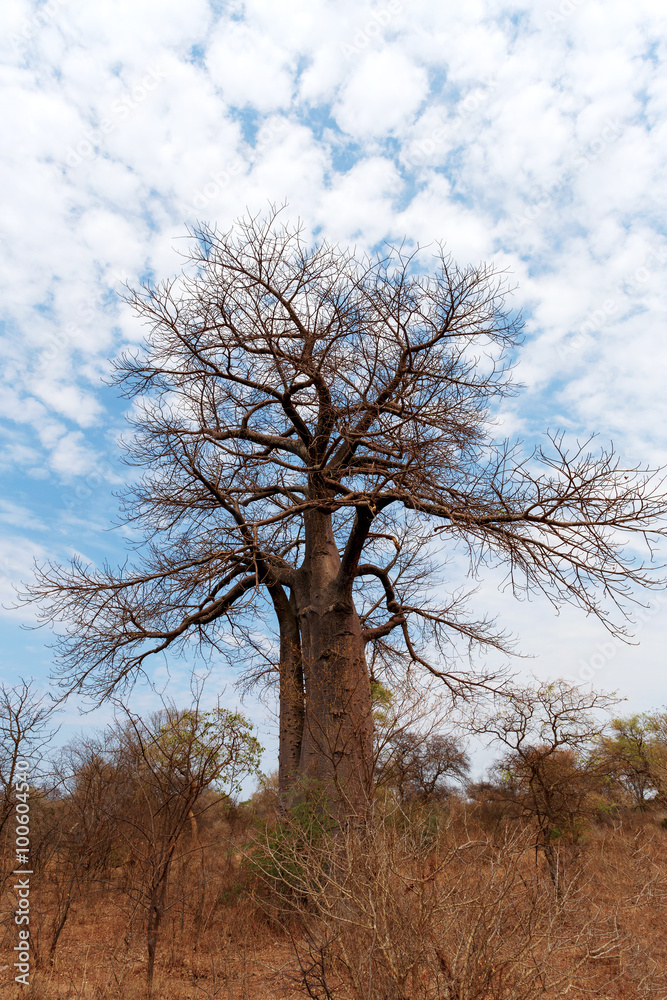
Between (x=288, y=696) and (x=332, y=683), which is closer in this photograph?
(x=332, y=683)

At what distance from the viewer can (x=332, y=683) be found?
19.9 feet

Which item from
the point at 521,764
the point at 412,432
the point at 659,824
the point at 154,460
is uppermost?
the point at 154,460

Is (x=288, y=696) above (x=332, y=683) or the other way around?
above

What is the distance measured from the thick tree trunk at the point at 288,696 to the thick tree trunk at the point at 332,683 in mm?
397

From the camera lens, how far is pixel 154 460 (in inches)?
265

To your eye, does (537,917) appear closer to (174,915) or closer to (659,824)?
(174,915)

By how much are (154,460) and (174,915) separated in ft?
15.0

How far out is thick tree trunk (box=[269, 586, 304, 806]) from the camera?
671 cm

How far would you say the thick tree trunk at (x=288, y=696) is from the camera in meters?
6.71

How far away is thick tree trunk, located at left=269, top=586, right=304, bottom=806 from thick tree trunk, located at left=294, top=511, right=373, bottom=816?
397 mm

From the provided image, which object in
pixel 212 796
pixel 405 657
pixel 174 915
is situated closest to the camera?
pixel 174 915

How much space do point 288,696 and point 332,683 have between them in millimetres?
1170

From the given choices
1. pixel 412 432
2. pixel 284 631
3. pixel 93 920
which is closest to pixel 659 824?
pixel 284 631

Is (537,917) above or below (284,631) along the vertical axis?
below
